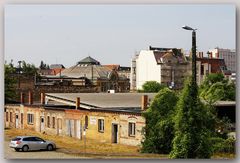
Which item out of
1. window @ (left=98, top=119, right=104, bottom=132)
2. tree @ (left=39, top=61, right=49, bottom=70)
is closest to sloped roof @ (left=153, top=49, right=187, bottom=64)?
window @ (left=98, top=119, right=104, bottom=132)

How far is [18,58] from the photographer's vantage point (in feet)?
41.9

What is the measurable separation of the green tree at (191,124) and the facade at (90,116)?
43 centimetres

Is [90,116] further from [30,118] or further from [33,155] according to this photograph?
[33,155]

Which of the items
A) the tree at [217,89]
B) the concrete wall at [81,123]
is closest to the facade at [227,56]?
the tree at [217,89]

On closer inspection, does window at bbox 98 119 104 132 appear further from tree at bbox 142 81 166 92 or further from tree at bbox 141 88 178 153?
tree at bbox 142 81 166 92

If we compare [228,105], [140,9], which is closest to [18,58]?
[140,9]

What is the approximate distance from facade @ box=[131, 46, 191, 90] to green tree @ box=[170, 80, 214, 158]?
0.60 ft

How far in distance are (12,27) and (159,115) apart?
6.95ft

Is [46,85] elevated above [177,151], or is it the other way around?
[46,85]

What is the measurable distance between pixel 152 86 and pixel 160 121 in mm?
447

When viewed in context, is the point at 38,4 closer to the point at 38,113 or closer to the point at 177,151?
the point at 38,113

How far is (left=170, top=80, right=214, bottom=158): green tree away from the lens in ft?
41.9

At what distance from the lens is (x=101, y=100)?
13109 millimetres

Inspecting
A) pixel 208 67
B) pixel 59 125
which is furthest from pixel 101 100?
pixel 208 67
